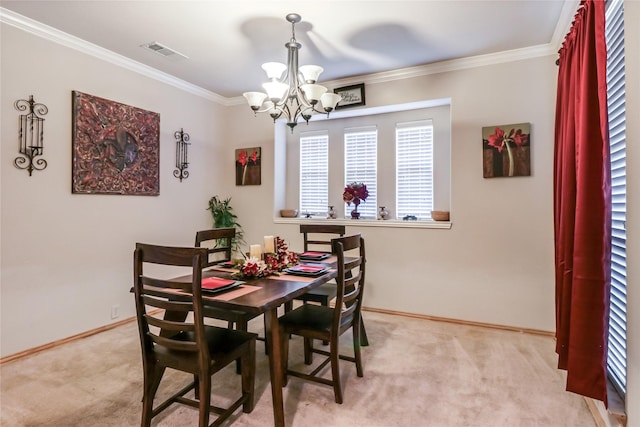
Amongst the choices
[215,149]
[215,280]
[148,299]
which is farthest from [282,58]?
[148,299]

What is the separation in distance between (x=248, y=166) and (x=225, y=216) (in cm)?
76

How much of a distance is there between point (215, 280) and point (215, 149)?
10.1 feet

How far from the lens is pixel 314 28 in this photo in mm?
2945

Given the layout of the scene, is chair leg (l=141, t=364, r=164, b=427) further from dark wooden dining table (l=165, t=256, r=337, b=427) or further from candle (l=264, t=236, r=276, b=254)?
candle (l=264, t=236, r=276, b=254)

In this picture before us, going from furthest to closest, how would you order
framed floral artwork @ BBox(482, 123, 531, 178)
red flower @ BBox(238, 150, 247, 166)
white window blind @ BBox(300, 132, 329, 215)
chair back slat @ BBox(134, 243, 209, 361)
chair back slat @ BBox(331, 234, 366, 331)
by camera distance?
red flower @ BBox(238, 150, 247, 166) → white window blind @ BBox(300, 132, 329, 215) → framed floral artwork @ BBox(482, 123, 531, 178) → chair back slat @ BBox(331, 234, 366, 331) → chair back slat @ BBox(134, 243, 209, 361)

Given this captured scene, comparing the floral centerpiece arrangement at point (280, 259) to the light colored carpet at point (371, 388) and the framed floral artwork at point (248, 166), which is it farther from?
the framed floral artwork at point (248, 166)

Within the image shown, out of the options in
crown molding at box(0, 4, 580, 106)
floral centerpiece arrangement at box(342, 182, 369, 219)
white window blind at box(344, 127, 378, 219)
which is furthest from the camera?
white window blind at box(344, 127, 378, 219)

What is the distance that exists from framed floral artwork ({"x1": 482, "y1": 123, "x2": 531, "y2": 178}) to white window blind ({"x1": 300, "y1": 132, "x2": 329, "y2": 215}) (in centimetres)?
197

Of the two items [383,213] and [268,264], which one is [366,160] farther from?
[268,264]

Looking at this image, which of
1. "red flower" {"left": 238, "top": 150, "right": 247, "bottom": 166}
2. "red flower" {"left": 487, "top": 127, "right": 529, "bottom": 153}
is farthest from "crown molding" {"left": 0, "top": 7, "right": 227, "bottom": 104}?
"red flower" {"left": 487, "top": 127, "right": 529, "bottom": 153}

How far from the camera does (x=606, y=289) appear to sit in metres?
1.73

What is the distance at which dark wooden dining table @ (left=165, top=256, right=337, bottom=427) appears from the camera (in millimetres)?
1726

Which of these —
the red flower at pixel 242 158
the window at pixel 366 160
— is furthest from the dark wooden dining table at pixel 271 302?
the red flower at pixel 242 158

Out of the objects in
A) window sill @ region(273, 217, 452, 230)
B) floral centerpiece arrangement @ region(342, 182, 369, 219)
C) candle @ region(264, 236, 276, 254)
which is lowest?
candle @ region(264, 236, 276, 254)
